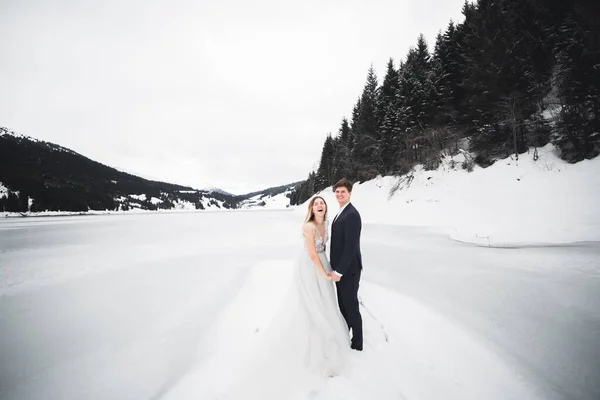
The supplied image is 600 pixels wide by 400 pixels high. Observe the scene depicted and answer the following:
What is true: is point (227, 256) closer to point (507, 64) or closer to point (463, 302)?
point (463, 302)

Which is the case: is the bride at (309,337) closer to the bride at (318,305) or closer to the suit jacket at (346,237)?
the bride at (318,305)

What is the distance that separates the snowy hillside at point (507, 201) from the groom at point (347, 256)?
935cm

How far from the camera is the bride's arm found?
2.57 meters

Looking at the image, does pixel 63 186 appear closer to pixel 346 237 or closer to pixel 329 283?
pixel 329 283

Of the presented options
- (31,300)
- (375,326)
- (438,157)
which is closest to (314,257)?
(375,326)

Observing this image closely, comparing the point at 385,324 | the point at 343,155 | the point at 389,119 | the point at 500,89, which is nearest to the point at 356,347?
the point at 385,324

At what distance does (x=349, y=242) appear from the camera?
255 cm

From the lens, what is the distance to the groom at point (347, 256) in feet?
8.39

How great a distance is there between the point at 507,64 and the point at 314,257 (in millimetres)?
23520

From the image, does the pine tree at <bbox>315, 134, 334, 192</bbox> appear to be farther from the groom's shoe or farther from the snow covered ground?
the groom's shoe

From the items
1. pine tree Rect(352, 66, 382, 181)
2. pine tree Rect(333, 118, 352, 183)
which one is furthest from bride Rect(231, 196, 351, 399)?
pine tree Rect(333, 118, 352, 183)

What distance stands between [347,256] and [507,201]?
15.6 m

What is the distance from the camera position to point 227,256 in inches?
380

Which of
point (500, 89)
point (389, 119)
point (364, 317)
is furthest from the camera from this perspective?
point (389, 119)
